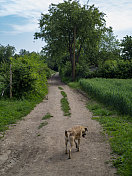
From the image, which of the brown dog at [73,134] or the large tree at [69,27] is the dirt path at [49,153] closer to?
the brown dog at [73,134]

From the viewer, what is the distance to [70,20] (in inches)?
1416

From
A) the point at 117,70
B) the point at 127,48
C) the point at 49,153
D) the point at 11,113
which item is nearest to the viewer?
the point at 49,153

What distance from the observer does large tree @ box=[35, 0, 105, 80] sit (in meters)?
35.0

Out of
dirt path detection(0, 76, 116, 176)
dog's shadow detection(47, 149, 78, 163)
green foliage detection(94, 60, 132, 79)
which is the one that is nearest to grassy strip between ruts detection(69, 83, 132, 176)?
dirt path detection(0, 76, 116, 176)

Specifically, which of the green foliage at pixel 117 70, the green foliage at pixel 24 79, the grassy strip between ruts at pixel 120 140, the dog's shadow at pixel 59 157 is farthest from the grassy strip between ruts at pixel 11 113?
the green foliage at pixel 117 70

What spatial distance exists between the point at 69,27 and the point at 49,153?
32.6m

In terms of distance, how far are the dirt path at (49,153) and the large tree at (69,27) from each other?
28285mm

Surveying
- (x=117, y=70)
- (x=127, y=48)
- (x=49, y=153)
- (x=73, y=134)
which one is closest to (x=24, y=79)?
(x=49, y=153)

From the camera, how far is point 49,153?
657 cm

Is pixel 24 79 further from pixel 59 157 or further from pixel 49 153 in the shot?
pixel 59 157

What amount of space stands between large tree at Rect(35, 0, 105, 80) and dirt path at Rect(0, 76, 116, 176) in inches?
1114

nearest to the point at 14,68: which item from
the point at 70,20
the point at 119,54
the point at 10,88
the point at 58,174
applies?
the point at 10,88

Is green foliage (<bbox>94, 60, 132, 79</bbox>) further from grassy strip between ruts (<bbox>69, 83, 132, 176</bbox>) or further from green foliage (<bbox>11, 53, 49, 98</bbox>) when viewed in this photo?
grassy strip between ruts (<bbox>69, 83, 132, 176</bbox>)

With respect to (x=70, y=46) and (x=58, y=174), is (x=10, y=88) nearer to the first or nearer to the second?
(x=58, y=174)
